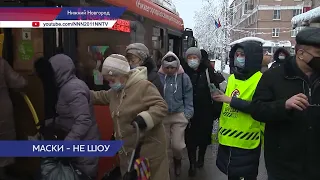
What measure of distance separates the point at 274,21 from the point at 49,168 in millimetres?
67761

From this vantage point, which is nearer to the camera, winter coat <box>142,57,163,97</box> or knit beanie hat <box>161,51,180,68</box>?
winter coat <box>142,57,163,97</box>

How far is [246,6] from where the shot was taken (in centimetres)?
7912

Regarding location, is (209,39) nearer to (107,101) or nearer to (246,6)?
(246,6)

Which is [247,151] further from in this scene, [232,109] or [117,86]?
[117,86]

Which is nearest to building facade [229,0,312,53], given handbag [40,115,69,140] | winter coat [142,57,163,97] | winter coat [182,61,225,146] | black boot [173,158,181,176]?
winter coat [182,61,225,146]

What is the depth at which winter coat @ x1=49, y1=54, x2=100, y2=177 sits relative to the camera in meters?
3.06

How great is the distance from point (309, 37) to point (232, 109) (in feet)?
3.95

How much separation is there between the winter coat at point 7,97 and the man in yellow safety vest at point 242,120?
188cm

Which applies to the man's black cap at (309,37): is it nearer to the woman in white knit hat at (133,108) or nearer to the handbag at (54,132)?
the woman in white knit hat at (133,108)

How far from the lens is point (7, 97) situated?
11.5 ft

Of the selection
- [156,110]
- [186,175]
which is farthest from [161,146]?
[186,175]

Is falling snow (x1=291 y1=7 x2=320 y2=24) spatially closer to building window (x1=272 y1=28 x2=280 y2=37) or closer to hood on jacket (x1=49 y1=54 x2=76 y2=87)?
hood on jacket (x1=49 y1=54 x2=76 y2=87)

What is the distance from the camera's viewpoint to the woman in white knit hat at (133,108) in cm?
314

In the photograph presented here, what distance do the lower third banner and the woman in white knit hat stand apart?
0.97ft
